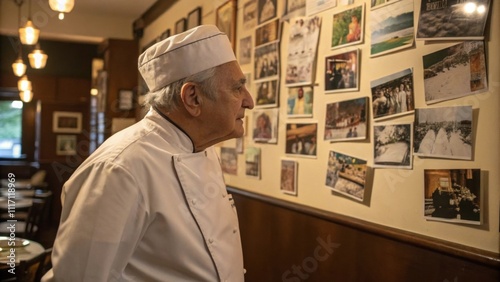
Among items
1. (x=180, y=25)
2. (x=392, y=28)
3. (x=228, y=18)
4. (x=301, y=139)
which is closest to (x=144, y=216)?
(x=392, y=28)

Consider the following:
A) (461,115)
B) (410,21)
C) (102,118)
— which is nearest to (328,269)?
(461,115)

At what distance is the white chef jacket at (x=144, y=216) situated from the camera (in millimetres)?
1145

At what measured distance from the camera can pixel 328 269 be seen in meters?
2.17

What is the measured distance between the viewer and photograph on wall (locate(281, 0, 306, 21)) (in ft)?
8.00

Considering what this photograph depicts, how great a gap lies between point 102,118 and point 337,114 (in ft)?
15.6

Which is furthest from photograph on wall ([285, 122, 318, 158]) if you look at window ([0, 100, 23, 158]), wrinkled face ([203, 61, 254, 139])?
window ([0, 100, 23, 158])

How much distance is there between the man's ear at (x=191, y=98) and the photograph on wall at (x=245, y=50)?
1634 millimetres

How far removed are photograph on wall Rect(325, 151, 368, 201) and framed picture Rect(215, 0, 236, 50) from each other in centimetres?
142

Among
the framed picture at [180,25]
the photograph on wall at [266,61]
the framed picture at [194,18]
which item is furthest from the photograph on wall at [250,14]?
the framed picture at [180,25]

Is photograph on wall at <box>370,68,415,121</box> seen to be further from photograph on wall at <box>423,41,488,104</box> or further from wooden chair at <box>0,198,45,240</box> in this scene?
wooden chair at <box>0,198,45,240</box>

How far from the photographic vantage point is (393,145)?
1816mm

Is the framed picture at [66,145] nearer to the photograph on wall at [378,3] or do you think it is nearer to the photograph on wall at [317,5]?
the photograph on wall at [317,5]

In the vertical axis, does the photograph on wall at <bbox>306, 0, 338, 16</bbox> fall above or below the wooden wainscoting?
above

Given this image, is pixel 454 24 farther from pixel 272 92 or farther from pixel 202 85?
pixel 272 92
